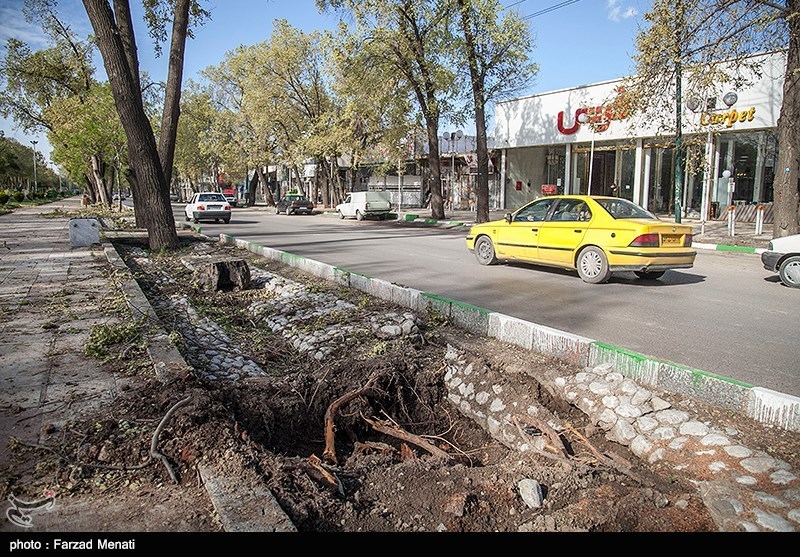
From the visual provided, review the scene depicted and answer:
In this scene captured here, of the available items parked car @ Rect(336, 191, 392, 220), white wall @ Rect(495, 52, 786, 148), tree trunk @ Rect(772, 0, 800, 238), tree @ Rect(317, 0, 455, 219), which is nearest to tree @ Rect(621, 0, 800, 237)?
tree trunk @ Rect(772, 0, 800, 238)

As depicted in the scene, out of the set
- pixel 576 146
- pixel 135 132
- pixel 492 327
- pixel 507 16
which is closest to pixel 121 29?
pixel 135 132

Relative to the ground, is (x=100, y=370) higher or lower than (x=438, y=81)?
lower

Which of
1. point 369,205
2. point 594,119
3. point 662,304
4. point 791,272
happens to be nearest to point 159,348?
point 662,304

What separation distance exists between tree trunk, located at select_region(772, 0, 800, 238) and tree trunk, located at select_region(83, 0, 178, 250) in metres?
16.6

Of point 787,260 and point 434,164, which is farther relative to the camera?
point 434,164

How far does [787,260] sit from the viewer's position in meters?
9.25

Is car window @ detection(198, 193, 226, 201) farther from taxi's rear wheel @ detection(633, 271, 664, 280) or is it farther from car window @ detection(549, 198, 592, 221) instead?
taxi's rear wheel @ detection(633, 271, 664, 280)

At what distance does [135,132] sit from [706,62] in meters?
14.8

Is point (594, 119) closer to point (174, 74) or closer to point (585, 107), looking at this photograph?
point (585, 107)

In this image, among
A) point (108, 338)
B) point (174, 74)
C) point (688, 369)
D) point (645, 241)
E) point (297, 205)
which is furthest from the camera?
point (297, 205)

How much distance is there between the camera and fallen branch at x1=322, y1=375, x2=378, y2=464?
3822 millimetres

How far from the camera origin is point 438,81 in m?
23.7

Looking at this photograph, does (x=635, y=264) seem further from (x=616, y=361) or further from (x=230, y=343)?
(x=230, y=343)

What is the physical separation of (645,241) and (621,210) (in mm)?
948
